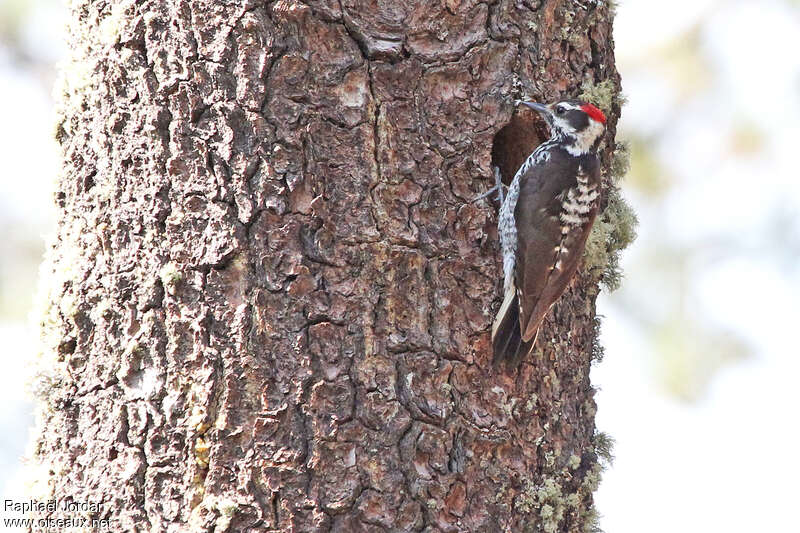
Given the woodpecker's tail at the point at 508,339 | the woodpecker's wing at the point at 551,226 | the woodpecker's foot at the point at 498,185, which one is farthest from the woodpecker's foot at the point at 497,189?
the woodpecker's tail at the point at 508,339

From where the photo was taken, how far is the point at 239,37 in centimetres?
280

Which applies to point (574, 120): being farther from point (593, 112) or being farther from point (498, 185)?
point (498, 185)

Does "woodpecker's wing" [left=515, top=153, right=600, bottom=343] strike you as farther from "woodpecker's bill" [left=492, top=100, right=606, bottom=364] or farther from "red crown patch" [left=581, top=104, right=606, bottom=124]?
"red crown patch" [left=581, top=104, right=606, bottom=124]

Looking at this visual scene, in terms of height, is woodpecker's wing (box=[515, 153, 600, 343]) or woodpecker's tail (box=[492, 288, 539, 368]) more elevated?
woodpecker's wing (box=[515, 153, 600, 343])

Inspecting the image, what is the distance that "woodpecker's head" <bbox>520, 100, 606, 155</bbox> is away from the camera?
3.29m

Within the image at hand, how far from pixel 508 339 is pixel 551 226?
0.91 meters

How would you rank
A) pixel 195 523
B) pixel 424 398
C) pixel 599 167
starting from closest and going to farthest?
pixel 195 523
pixel 424 398
pixel 599 167

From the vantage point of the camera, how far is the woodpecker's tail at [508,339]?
9.45ft

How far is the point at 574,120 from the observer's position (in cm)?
343

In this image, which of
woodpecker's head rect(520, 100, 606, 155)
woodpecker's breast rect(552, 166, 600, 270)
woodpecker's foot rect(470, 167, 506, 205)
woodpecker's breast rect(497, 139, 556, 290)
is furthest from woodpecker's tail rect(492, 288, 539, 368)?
woodpecker's head rect(520, 100, 606, 155)

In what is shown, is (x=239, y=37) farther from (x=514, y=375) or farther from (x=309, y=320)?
(x=514, y=375)

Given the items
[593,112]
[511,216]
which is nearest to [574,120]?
[593,112]

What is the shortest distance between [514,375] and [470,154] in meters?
0.77

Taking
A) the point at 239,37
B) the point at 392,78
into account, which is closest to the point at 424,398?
the point at 392,78
